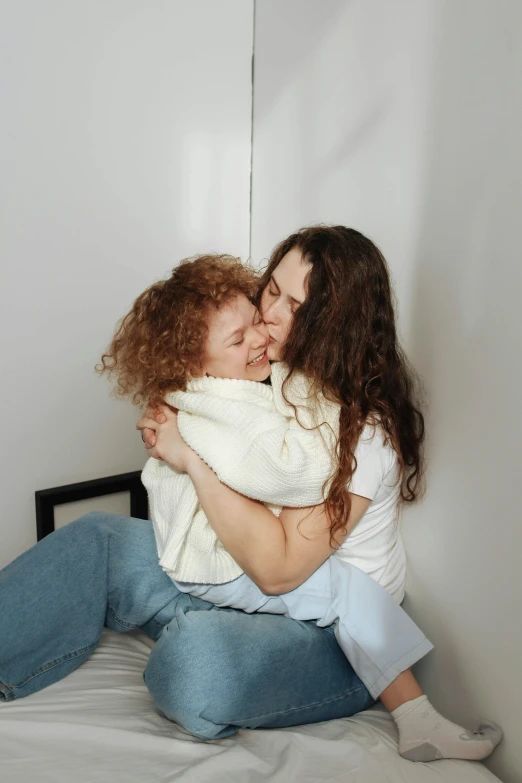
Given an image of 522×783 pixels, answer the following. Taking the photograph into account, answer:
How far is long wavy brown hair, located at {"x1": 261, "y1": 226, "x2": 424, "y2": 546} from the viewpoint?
1.18 metres

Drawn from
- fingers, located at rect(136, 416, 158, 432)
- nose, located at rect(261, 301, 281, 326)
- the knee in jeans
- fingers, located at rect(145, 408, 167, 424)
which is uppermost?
nose, located at rect(261, 301, 281, 326)

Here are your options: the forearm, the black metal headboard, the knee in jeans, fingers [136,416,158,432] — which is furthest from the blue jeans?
the black metal headboard

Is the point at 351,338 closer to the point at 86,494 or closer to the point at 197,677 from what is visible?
the point at 197,677

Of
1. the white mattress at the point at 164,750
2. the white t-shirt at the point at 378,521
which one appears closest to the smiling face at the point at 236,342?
the white t-shirt at the point at 378,521

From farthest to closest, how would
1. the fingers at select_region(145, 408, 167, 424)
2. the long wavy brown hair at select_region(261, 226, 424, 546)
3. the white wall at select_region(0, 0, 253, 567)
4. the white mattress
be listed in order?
the white wall at select_region(0, 0, 253, 567) < the fingers at select_region(145, 408, 167, 424) < the long wavy brown hair at select_region(261, 226, 424, 546) < the white mattress

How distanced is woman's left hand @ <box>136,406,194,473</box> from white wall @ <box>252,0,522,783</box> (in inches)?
17.7

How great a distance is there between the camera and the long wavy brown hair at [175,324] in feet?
3.97

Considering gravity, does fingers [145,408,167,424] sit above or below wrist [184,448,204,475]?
above

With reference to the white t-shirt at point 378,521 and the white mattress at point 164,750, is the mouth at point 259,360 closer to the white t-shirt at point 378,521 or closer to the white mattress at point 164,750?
the white t-shirt at point 378,521

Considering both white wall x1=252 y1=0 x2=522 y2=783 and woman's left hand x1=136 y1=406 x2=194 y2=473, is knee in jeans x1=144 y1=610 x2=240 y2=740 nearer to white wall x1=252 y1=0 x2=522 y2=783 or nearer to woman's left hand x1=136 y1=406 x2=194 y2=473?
woman's left hand x1=136 y1=406 x2=194 y2=473

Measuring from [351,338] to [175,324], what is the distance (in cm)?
31

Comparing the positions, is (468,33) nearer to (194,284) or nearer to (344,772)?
(194,284)

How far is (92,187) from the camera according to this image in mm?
1808

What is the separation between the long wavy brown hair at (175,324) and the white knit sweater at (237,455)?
0.17ft
